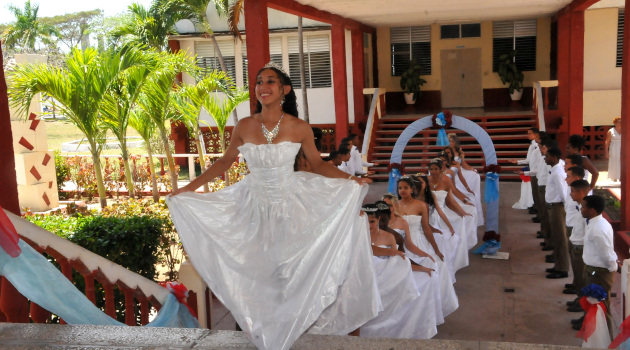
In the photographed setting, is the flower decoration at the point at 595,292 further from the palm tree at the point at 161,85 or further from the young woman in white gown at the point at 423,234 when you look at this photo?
the palm tree at the point at 161,85

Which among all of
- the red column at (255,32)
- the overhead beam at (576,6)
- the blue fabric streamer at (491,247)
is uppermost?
the overhead beam at (576,6)

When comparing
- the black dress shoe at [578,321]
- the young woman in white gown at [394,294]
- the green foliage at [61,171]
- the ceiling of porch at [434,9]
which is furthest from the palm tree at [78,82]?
the black dress shoe at [578,321]

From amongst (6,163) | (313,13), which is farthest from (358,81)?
(6,163)

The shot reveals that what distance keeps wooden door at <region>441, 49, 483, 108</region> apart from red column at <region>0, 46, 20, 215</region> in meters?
16.8

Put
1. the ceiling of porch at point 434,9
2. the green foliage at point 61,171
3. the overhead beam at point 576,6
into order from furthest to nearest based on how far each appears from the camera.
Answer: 1. the green foliage at point 61,171
2. the overhead beam at point 576,6
3. the ceiling of porch at point 434,9

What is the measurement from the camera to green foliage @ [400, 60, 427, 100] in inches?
807

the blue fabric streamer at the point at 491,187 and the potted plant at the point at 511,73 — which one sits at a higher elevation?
the potted plant at the point at 511,73

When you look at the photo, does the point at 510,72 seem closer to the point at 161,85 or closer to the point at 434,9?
the point at 434,9

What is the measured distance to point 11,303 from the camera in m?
5.00

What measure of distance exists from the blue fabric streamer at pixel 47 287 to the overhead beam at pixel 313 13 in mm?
6854

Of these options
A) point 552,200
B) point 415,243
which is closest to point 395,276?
point 415,243

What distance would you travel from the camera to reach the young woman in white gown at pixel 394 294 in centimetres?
611

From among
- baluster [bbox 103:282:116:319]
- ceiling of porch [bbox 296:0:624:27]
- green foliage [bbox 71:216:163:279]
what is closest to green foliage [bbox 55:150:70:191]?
ceiling of porch [bbox 296:0:624:27]

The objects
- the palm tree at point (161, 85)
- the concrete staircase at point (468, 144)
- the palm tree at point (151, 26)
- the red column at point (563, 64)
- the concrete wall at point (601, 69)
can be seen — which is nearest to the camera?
the palm tree at point (161, 85)
